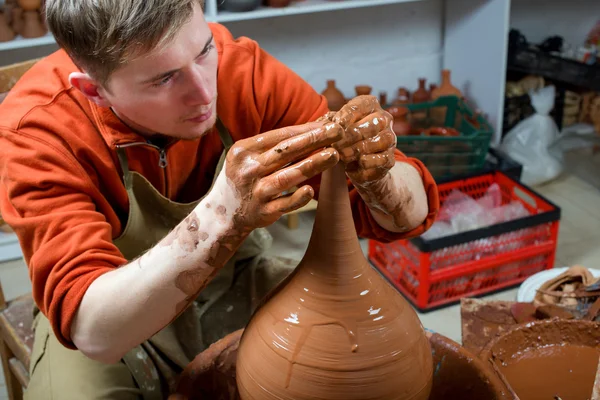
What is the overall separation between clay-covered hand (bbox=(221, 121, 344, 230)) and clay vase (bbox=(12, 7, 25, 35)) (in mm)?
1991

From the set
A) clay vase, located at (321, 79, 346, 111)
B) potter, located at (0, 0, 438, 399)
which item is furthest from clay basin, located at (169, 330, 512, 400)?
clay vase, located at (321, 79, 346, 111)

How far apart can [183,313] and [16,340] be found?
403 millimetres

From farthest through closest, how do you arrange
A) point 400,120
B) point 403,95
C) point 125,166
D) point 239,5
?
point 403,95, point 400,120, point 239,5, point 125,166

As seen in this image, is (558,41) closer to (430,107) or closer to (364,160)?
(430,107)

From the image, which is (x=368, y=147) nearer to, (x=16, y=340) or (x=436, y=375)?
(x=436, y=375)

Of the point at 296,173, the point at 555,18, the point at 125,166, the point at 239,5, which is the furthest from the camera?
the point at 555,18

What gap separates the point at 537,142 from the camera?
10.5 feet

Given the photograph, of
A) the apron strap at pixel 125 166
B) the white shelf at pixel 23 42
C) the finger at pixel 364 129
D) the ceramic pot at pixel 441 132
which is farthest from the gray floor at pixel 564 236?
the finger at pixel 364 129

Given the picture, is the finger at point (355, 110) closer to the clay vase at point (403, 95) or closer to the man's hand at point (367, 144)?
the man's hand at point (367, 144)

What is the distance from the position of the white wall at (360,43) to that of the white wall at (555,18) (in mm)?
488

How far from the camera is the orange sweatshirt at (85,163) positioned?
1.15m

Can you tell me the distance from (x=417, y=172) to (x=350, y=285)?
1.30 ft

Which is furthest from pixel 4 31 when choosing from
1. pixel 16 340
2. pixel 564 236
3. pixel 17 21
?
pixel 564 236

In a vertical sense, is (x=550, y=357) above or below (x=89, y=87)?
below
